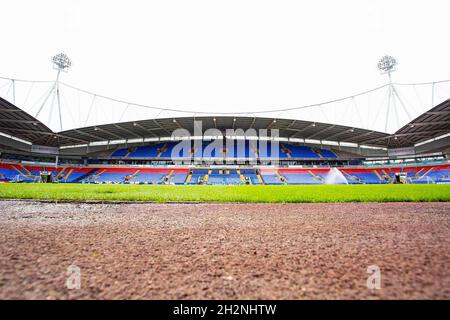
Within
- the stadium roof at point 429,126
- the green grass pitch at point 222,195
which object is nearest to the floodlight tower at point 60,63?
the green grass pitch at point 222,195

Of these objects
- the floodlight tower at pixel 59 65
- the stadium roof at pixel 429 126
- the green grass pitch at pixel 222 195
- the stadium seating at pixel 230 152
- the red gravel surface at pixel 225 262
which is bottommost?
the green grass pitch at pixel 222 195

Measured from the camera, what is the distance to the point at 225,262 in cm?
152

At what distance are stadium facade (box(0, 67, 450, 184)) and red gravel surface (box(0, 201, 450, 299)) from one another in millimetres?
28312

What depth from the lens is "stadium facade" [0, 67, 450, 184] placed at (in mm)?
30328

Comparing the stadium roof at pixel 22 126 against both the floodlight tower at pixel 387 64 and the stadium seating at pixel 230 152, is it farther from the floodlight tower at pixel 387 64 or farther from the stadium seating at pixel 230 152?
the floodlight tower at pixel 387 64

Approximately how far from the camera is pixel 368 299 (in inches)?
38.3

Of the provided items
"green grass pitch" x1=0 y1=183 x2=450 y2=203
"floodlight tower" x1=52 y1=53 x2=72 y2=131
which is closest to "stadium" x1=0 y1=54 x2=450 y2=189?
"floodlight tower" x1=52 y1=53 x2=72 y2=131

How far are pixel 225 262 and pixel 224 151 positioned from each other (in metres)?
37.8

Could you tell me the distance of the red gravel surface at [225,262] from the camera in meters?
1.07

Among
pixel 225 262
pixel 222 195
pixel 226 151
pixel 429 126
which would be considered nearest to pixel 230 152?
pixel 226 151

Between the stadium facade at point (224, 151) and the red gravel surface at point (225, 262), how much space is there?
28312 millimetres
